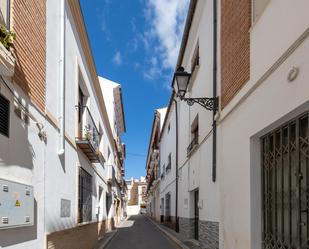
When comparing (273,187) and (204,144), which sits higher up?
(204,144)

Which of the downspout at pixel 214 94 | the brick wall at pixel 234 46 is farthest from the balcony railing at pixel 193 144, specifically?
the brick wall at pixel 234 46

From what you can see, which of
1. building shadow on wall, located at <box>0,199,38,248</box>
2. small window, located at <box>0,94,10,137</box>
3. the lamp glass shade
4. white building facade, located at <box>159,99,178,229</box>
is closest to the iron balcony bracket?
the lamp glass shade

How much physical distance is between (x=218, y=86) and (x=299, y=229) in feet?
15.8

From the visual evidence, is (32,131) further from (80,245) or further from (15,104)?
(80,245)

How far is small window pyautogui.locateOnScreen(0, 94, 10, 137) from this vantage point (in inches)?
173

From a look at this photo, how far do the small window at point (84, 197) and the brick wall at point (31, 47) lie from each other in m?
4.58

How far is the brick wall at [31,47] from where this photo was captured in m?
5.00

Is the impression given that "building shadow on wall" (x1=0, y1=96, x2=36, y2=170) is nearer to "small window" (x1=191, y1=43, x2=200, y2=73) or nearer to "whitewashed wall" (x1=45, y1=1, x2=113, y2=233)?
"whitewashed wall" (x1=45, y1=1, x2=113, y2=233)

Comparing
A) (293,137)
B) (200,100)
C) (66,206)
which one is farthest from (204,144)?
(293,137)

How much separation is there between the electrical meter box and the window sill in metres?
1.13

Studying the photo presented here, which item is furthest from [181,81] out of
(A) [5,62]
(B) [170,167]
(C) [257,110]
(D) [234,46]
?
(B) [170,167]

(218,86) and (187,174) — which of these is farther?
(187,174)

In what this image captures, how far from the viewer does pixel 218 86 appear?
8.80m

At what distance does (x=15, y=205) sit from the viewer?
15.0 ft
